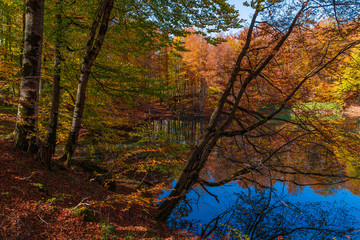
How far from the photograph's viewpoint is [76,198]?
3.59m

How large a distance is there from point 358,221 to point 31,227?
31.1 ft

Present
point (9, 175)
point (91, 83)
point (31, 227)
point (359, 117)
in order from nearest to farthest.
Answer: point (31, 227), point (9, 175), point (91, 83), point (359, 117)

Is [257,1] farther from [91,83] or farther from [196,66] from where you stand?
[196,66]

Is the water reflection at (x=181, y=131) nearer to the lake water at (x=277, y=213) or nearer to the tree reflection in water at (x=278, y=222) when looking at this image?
the lake water at (x=277, y=213)

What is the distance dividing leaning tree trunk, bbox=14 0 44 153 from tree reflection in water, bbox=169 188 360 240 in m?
5.16

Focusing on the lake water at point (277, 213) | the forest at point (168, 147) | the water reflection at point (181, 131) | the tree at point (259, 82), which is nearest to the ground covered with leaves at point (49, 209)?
the forest at point (168, 147)

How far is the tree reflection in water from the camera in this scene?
543 centimetres

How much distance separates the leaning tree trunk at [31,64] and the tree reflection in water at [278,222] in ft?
16.9

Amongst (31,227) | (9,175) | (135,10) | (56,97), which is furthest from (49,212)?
(135,10)

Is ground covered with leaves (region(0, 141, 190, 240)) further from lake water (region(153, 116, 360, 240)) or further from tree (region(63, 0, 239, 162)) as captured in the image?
lake water (region(153, 116, 360, 240))

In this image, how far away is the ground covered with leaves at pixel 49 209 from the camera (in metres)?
2.36

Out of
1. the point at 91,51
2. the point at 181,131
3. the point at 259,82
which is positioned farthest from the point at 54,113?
the point at 181,131

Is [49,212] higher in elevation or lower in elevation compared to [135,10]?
lower

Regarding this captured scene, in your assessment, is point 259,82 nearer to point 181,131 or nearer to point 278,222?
point 278,222
